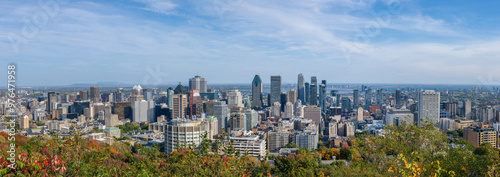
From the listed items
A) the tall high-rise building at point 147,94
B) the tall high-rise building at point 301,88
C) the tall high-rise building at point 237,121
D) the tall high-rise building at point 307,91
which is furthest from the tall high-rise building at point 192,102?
the tall high-rise building at point 301,88

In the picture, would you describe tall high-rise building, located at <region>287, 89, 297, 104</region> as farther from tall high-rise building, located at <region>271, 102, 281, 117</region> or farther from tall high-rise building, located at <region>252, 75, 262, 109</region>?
tall high-rise building, located at <region>271, 102, 281, 117</region>

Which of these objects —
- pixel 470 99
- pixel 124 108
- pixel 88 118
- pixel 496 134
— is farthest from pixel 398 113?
pixel 88 118

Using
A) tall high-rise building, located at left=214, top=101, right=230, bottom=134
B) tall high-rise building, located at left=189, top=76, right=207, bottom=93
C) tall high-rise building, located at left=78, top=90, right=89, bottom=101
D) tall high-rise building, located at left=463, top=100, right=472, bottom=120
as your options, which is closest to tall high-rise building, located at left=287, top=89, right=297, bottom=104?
tall high-rise building, located at left=189, top=76, right=207, bottom=93

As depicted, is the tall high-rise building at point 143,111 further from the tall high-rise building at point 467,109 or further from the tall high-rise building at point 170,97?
the tall high-rise building at point 467,109

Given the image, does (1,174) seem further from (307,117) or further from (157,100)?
(157,100)

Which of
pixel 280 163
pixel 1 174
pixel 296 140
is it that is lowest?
pixel 296 140

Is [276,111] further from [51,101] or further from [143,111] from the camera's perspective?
[51,101]

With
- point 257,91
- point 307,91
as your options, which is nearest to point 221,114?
point 257,91
